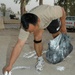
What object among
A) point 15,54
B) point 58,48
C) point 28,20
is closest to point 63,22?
point 58,48

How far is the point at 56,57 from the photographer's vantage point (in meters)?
4.22

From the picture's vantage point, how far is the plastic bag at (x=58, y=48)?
4191 mm

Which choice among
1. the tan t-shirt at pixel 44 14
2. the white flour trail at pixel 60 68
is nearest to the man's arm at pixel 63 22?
the tan t-shirt at pixel 44 14

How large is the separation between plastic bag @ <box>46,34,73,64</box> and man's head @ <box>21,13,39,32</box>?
701mm

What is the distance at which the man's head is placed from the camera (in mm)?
3437

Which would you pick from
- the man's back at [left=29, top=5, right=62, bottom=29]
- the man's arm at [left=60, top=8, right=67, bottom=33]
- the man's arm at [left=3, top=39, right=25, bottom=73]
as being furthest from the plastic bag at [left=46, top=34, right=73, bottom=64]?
the man's arm at [left=3, top=39, right=25, bottom=73]

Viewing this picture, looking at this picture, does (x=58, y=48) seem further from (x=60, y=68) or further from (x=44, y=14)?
(x=60, y=68)

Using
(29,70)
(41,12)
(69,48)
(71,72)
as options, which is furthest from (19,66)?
(41,12)

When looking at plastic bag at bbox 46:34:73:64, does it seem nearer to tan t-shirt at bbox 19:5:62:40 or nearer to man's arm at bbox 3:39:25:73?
tan t-shirt at bbox 19:5:62:40

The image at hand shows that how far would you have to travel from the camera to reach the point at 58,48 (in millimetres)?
4234

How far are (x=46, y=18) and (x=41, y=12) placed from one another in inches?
5.2

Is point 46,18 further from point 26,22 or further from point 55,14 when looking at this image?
point 26,22

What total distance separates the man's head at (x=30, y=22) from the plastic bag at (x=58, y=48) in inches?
27.6

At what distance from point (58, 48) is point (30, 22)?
97 centimetres
